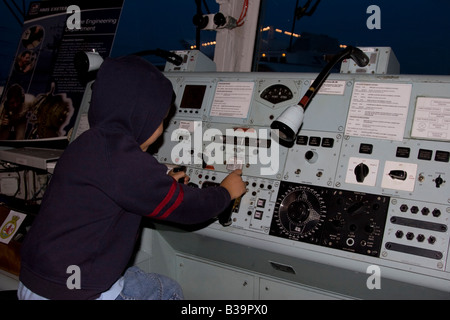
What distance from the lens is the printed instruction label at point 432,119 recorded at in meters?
1.29

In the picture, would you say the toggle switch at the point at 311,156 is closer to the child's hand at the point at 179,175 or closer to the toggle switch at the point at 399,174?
the toggle switch at the point at 399,174

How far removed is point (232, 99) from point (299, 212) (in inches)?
26.8

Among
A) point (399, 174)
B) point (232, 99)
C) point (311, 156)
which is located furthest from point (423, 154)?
point (232, 99)

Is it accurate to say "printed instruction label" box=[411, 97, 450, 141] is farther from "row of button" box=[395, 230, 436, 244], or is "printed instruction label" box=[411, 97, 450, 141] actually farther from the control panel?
"row of button" box=[395, 230, 436, 244]

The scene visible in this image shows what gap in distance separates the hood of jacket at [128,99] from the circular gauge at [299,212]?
622 millimetres

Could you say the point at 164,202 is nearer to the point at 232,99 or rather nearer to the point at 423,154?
the point at 232,99

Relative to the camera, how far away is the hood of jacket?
1.14 metres

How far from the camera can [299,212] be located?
54.5 inches
